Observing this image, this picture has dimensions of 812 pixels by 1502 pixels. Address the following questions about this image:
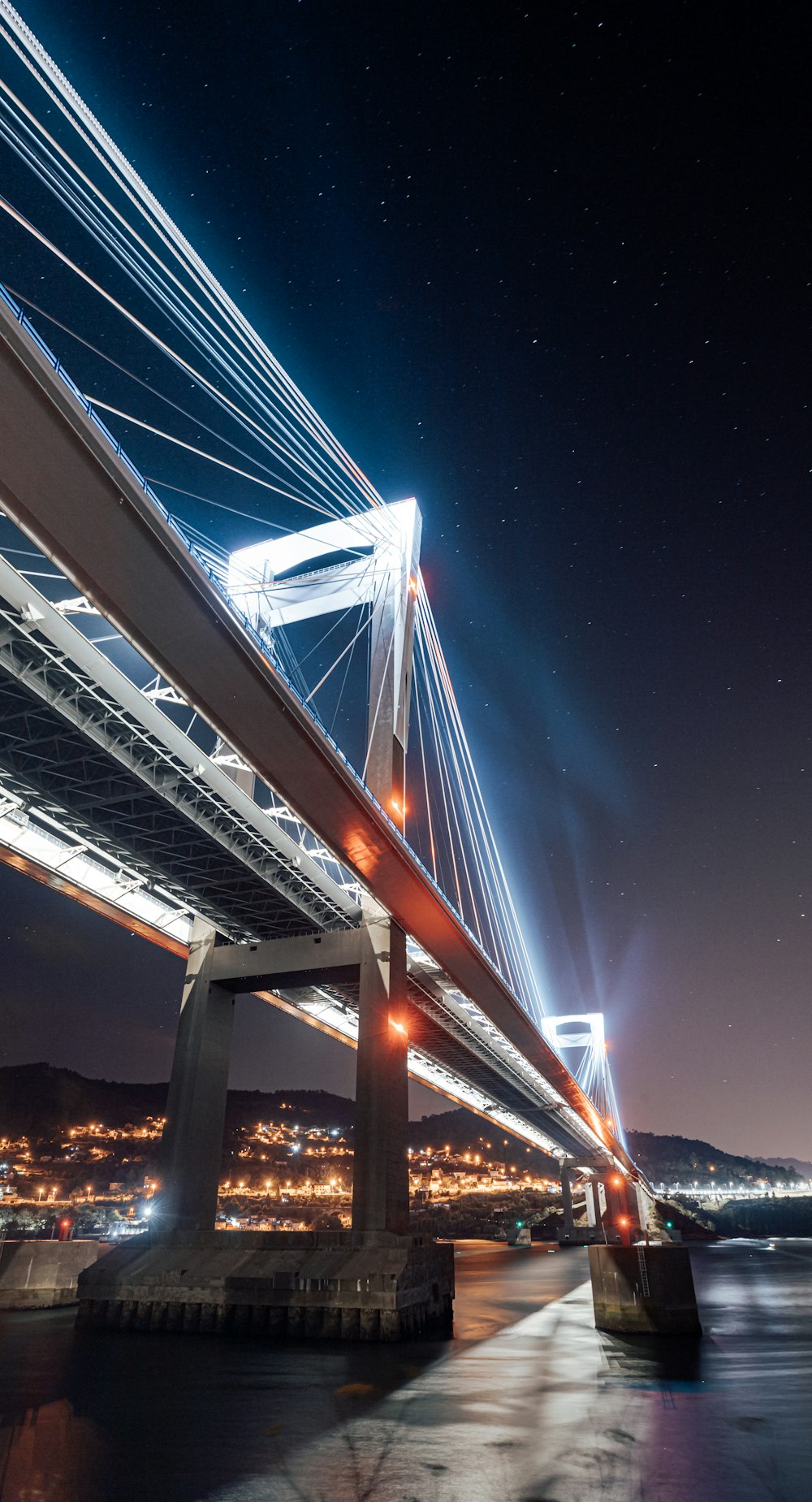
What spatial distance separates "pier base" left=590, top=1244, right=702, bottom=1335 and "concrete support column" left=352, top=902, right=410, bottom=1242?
21.0ft

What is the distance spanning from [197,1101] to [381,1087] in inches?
258

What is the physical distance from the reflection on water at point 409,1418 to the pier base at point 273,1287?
0.74 metres

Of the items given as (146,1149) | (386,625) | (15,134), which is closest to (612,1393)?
(386,625)

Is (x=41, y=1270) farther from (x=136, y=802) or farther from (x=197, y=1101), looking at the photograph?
(x=136, y=802)

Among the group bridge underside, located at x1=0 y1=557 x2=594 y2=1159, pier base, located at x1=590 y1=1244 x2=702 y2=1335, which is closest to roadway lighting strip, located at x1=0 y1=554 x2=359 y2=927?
bridge underside, located at x1=0 y1=557 x2=594 y2=1159

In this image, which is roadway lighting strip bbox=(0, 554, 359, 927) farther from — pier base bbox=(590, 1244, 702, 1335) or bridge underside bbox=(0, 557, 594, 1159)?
pier base bbox=(590, 1244, 702, 1335)

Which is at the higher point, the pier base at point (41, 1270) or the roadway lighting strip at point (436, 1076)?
the roadway lighting strip at point (436, 1076)

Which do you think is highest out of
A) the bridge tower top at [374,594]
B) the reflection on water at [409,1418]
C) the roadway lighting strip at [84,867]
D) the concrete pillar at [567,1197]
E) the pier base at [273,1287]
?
the bridge tower top at [374,594]

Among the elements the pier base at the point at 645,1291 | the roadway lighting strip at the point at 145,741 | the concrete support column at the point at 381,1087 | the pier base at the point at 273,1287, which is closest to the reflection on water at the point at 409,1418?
the pier base at the point at 645,1291

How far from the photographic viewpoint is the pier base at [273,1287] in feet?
68.3

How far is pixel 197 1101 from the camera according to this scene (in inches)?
1104

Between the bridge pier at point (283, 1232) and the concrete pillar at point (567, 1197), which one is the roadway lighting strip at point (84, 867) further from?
the concrete pillar at point (567, 1197)

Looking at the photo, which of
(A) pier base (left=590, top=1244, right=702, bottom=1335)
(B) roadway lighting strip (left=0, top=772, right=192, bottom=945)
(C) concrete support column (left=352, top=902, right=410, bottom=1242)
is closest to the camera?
(A) pier base (left=590, top=1244, right=702, bottom=1335)

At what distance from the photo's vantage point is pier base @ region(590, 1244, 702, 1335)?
1853 cm
